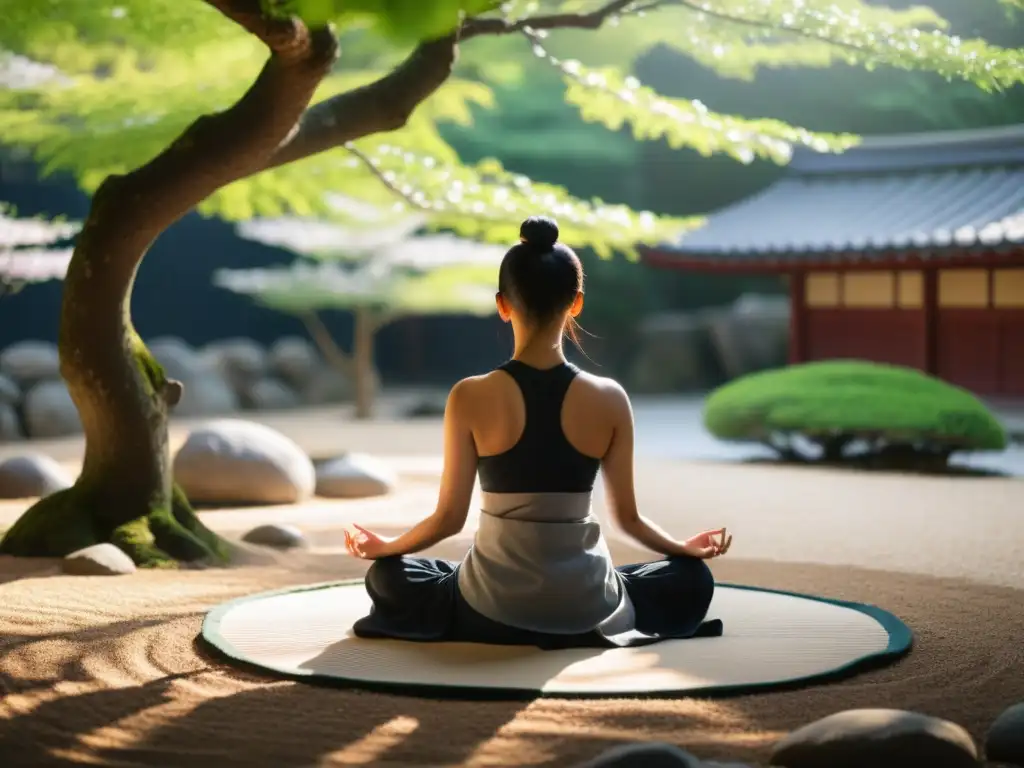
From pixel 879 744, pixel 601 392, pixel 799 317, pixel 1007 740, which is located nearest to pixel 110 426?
pixel 601 392

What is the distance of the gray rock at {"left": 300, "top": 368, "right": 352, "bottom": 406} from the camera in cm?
1966

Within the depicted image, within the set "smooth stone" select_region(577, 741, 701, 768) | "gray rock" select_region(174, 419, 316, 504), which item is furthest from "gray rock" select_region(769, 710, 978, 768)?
"gray rock" select_region(174, 419, 316, 504)

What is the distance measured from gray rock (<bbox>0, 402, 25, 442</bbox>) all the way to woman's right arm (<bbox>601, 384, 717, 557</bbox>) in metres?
11.7

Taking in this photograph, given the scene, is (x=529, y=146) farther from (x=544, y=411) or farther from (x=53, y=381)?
(x=544, y=411)

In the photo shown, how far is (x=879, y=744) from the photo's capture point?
3072 mm

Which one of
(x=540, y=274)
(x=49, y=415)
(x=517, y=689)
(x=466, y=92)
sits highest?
(x=466, y=92)

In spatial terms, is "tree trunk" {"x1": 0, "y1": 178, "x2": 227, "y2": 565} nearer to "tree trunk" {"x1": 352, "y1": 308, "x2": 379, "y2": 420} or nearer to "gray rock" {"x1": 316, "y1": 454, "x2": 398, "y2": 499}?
"gray rock" {"x1": 316, "y1": 454, "x2": 398, "y2": 499}

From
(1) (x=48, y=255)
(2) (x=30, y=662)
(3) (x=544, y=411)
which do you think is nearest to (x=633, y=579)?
(3) (x=544, y=411)

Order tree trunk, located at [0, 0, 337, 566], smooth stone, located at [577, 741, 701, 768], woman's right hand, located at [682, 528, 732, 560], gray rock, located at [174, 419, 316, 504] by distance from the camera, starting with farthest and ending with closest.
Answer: gray rock, located at [174, 419, 316, 504], tree trunk, located at [0, 0, 337, 566], woman's right hand, located at [682, 528, 732, 560], smooth stone, located at [577, 741, 701, 768]

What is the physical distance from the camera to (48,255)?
14.2 m

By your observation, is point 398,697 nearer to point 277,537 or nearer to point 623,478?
point 623,478

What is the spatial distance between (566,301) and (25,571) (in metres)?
3.09

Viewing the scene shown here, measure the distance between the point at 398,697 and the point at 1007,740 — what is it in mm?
1552

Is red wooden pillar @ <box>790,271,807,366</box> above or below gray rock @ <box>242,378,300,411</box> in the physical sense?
above
